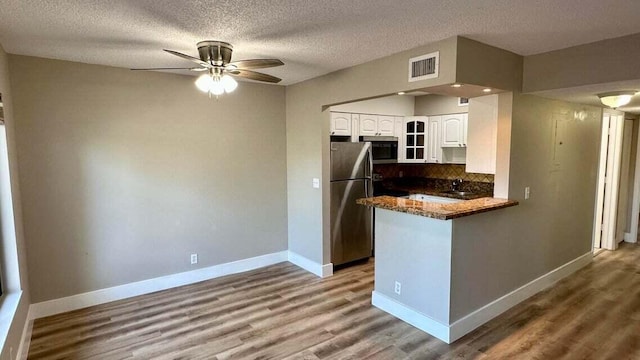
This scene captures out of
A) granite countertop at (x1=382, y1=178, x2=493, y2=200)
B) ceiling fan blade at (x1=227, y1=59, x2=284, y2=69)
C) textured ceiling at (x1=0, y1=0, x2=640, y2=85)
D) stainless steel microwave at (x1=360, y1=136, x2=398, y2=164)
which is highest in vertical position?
textured ceiling at (x1=0, y1=0, x2=640, y2=85)

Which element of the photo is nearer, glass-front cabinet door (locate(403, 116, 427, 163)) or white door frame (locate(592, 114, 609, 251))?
Result: white door frame (locate(592, 114, 609, 251))

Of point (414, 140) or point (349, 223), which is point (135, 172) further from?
point (414, 140)

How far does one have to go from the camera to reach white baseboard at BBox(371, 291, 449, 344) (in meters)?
2.94

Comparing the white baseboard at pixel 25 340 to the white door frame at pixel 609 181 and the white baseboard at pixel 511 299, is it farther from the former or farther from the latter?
the white door frame at pixel 609 181

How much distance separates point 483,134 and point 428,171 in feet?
8.47

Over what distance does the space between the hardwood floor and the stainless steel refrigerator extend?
2.02 ft

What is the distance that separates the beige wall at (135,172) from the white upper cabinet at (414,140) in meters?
2.09

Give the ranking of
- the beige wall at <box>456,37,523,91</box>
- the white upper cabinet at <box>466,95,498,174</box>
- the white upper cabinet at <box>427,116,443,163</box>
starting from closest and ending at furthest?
the beige wall at <box>456,37,523,91</box> < the white upper cabinet at <box>466,95,498,174</box> < the white upper cabinet at <box>427,116,443,163</box>

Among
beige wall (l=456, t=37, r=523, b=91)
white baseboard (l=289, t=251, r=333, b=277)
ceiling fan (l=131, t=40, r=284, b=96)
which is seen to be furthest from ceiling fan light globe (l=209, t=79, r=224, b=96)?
white baseboard (l=289, t=251, r=333, b=277)

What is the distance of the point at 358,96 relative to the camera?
3588 millimetres

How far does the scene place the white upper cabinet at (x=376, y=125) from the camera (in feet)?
16.8

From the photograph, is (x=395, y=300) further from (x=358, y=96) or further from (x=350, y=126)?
(x=350, y=126)

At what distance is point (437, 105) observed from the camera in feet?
17.8

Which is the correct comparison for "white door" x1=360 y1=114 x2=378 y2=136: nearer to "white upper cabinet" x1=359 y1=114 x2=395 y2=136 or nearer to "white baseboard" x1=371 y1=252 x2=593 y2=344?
"white upper cabinet" x1=359 y1=114 x2=395 y2=136
